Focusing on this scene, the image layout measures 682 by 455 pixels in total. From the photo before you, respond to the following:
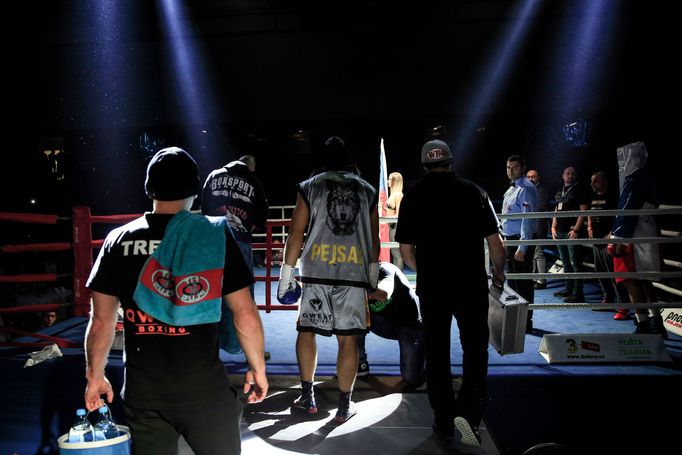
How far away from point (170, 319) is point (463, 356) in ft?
5.96

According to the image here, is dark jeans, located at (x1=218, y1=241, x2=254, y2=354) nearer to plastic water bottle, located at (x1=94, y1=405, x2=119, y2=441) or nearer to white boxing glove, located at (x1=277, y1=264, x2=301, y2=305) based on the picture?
plastic water bottle, located at (x1=94, y1=405, x2=119, y2=441)

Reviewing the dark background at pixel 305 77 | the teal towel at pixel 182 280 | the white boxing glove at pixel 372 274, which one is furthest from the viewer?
the dark background at pixel 305 77

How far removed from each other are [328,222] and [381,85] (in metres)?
10.2

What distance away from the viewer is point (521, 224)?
532 centimetres

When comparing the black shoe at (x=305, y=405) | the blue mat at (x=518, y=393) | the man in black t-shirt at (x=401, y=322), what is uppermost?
the man in black t-shirt at (x=401, y=322)

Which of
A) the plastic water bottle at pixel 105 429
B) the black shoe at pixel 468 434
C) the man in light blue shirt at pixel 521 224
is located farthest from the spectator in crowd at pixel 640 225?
the plastic water bottle at pixel 105 429

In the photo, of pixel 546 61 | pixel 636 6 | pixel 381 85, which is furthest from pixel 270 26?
pixel 636 6

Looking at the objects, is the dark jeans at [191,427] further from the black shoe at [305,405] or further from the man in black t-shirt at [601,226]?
the man in black t-shirt at [601,226]

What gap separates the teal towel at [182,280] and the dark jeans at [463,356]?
160 centimetres

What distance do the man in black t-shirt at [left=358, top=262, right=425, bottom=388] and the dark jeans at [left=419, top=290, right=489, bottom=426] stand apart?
73 centimetres

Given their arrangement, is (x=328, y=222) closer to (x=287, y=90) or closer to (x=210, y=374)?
(x=210, y=374)

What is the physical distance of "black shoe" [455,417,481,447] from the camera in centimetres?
271

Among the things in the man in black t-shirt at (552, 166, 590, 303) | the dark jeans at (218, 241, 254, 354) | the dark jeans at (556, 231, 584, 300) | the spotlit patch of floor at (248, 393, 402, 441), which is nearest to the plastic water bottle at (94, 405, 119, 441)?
the dark jeans at (218, 241, 254, 354)

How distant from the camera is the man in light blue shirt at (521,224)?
5188 millimetres
